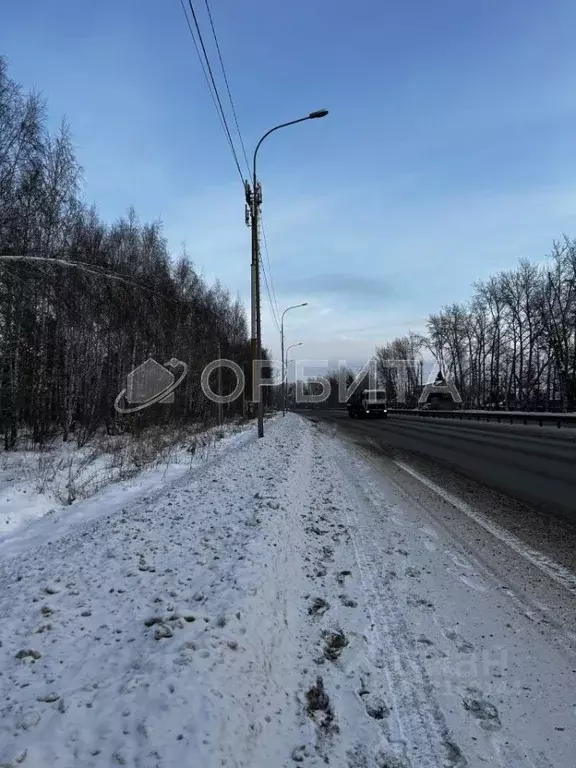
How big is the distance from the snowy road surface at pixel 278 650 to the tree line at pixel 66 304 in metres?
6.54

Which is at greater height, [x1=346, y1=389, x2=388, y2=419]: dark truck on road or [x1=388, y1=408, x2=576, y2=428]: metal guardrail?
[x1=346, y1=389, x2=388, y2=419]: dark truck on road

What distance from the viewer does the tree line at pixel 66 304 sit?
10.8 metres

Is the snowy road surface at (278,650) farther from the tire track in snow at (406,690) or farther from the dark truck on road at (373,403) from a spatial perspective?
the dark truck on road at (373,403)

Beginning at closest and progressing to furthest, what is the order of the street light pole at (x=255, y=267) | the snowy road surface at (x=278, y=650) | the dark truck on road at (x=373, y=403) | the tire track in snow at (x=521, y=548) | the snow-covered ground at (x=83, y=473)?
the snowy road surface at (x=278, y=650) → the tire track in snow at (x=521, y=548) → the snow-covered ground at (x=83, y=473) → the street light pole at (x=255, y=267) → the dark truck on road at (x=373, y=403)

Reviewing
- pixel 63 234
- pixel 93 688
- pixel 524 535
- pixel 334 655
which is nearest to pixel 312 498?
pixel 524 535

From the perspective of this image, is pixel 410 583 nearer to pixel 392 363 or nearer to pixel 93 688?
pixel 93 688

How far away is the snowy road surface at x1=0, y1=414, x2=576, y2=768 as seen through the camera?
239 cm

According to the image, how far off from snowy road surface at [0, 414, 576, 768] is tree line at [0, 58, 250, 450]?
654cm

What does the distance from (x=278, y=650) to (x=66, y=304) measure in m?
10.5

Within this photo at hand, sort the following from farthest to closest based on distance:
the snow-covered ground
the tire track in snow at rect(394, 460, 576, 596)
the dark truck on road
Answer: the dark truck on road → the snow-covered ground → the tire track in snow at rect(394, 460, 576, 596)

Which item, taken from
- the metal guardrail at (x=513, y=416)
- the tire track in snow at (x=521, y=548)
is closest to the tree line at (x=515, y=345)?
the metal guardrail at (x=513, y=416)

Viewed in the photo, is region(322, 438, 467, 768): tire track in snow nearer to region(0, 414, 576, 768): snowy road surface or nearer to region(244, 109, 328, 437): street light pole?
region(0, 414, 576, 768): snowy road surface

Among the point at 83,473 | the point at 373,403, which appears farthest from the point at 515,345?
the point at 83,473

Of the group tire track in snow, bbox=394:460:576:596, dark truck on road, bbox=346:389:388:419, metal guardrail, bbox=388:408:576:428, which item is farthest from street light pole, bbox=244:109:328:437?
dark truck on road, bbox=346:389:388:419
